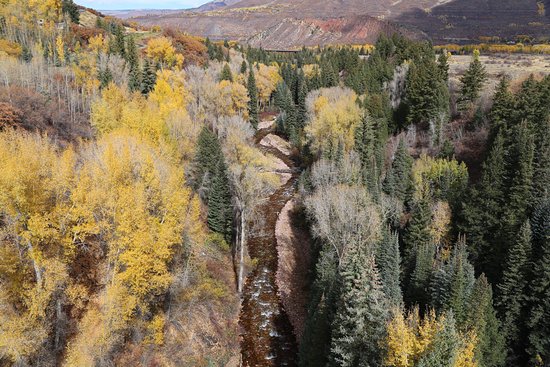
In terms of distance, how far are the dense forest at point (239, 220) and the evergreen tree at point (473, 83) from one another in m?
0.32

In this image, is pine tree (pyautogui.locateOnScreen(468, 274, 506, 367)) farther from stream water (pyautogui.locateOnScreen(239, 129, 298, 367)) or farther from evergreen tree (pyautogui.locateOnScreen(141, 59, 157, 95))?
evergreen tree (pyautogui.locateOnScreen(141, 59, 157, 95))

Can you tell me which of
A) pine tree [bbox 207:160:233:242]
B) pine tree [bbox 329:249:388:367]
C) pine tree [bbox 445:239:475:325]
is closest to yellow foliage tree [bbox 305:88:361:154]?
pine tree [bbox 207:160:233:242]

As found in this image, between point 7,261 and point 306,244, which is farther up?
point 7,261

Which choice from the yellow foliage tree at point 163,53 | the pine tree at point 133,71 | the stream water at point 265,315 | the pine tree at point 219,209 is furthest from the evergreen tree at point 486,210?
the yellow foliage tree at point 163,53

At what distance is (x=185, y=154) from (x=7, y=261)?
30934 millimetres

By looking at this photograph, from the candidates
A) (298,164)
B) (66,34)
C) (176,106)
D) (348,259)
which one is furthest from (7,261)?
(66,34)

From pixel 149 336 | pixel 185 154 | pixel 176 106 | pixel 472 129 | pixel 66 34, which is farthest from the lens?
pixel 66 34

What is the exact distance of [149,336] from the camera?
3031 centimetres

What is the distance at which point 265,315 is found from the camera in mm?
39000

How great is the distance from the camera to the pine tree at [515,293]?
109 feet

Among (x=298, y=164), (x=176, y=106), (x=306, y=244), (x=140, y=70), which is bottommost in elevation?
(x=306, y=244)

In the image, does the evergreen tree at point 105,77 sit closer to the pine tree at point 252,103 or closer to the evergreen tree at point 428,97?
the pine tree at point 252,103

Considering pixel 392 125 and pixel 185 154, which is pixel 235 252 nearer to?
pixel 185 154

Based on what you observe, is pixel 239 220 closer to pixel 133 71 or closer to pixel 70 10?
pixel 133 71
